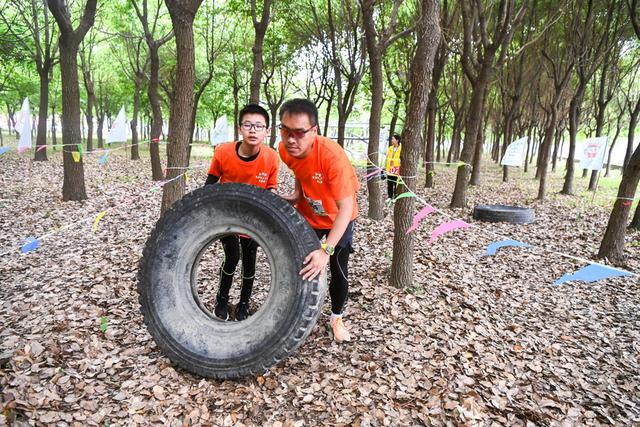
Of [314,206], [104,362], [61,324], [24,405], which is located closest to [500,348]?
[314,206]

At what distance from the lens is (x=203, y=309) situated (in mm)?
3072

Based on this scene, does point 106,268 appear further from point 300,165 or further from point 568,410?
point 568,410

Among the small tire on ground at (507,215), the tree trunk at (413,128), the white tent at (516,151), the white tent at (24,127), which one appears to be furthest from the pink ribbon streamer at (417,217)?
the white tent at (516,151)

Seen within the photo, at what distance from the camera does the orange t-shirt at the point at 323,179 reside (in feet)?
9.01

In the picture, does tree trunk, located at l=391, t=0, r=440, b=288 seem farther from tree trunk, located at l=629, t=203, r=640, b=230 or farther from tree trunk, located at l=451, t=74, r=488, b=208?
tree trunk, located at l=629, t=203, r=640, b=230

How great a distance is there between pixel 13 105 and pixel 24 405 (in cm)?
3791

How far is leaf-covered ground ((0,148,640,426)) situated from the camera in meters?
2.62

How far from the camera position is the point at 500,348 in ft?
11.4

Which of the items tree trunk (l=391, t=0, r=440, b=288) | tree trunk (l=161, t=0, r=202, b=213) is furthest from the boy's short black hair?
tree trunk (l=161, t=0, r=202, b=213)

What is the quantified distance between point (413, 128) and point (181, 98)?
10.2 feet

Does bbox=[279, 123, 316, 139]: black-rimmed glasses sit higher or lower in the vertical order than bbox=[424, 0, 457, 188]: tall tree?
lower

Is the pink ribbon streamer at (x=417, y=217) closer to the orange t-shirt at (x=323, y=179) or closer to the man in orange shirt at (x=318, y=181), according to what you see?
the man in orange shirt at (x=318, y=181)

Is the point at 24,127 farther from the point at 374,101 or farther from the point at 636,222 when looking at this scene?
the point at 636,222

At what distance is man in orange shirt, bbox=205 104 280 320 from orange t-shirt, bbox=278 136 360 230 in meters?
0.33
